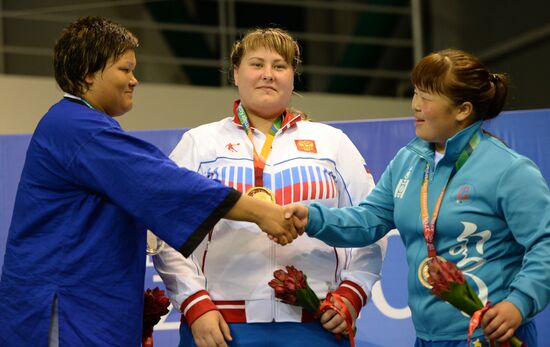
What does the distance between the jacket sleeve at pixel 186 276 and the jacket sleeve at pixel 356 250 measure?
0.41 meters

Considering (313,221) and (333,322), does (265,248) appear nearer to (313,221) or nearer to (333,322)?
(313,221)

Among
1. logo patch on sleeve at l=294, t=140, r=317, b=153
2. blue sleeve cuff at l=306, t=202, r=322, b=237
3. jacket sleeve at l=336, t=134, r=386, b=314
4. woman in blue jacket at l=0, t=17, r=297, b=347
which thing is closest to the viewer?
woman in blue jacket at l=0, t=17, r=297, b=347

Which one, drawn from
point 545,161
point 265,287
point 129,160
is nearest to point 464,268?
point 265,287

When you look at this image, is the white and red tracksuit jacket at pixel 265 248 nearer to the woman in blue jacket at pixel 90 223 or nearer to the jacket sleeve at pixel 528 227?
the woman in blue jacket at pixel 90 223

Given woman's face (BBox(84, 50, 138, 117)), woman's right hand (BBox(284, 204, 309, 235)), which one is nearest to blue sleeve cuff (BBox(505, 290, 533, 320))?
woman's right hand (BBox(284, 204, 309, 235))

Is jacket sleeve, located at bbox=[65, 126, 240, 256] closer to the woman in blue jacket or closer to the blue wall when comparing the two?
the woman in blue jacket

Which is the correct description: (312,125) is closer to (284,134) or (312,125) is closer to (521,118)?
(284,134)

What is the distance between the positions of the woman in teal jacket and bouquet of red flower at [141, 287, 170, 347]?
0.49m

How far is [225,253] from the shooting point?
269cm

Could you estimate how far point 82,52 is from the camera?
8.20 feet

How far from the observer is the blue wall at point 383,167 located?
3525 millimetres

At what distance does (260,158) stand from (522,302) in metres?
0.91

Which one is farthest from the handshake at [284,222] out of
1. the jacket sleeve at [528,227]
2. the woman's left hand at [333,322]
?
the jacket sleeve at [528,227]

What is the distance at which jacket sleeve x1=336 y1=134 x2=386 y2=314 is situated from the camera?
2.68 m
